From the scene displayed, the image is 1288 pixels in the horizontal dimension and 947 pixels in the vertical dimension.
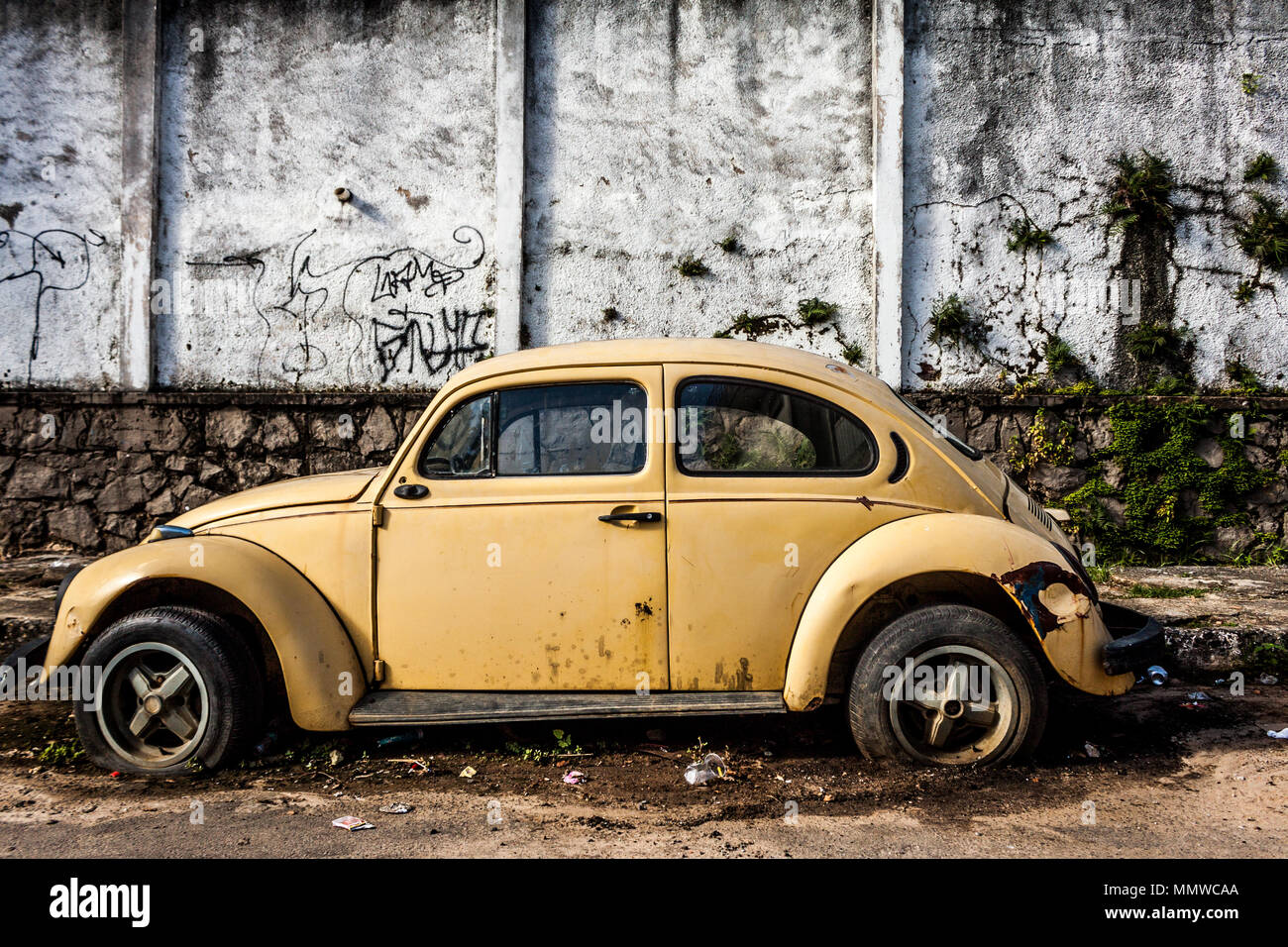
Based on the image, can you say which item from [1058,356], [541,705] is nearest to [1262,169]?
[1058,356]

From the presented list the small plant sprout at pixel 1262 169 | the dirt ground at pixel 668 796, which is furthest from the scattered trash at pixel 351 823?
the small plant sprout at pixel 1262 169

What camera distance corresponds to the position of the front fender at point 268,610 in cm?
355

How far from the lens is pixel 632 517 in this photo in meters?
3.56

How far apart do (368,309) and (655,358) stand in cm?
451

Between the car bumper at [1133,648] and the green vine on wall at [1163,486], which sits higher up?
the green vine on wall at [1163,486]

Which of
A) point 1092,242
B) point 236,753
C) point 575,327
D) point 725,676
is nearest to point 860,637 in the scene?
point 725,676

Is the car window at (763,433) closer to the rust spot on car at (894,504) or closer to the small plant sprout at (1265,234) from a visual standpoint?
the rust spot on car at (894,504)

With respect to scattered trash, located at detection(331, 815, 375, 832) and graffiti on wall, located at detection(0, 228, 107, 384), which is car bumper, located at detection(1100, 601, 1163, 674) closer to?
scattered trash, located at detection(331, 815, 375, 832)

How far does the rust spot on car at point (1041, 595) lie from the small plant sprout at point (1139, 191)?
5.11 metres

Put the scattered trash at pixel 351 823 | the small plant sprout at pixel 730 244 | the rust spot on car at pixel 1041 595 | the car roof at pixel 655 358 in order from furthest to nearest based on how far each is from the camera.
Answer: the small plant sprout at pixel 730 244
the car roof at pixel 655 358
the rust spot on car at pixel 1041 595
the scattered trash at pixel 351 823

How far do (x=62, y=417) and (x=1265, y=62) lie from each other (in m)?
10.2

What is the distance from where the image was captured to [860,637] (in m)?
3.68

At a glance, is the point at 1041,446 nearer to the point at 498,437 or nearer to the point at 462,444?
the point at 498,437

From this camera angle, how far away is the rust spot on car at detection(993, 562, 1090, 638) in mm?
3445
